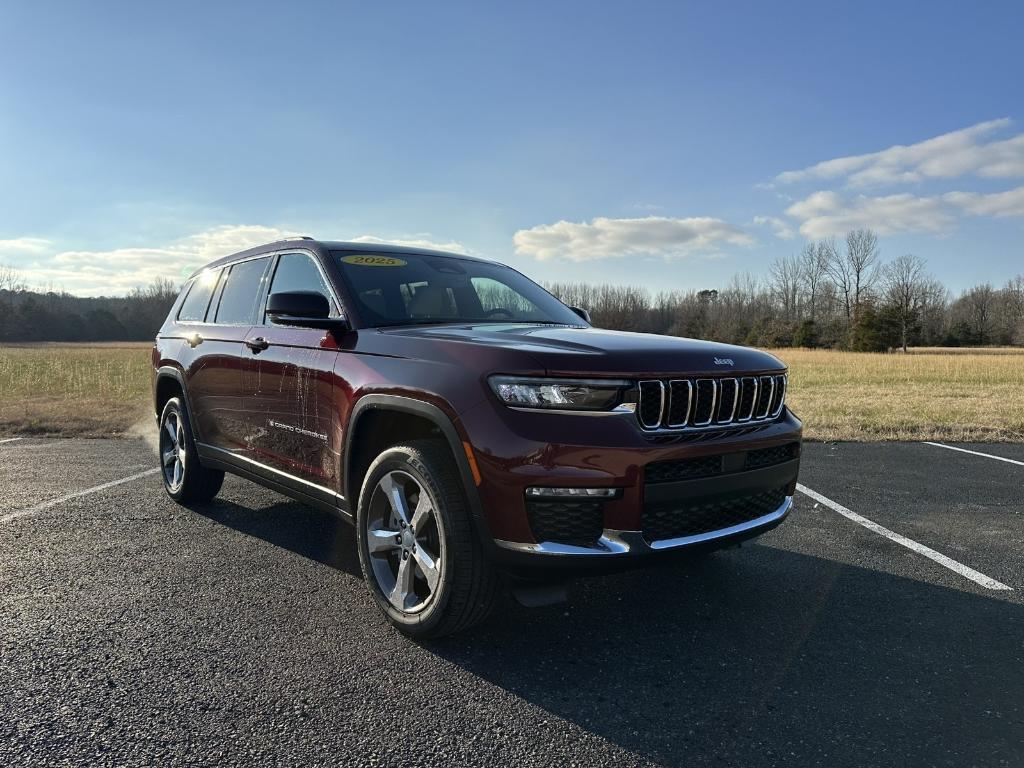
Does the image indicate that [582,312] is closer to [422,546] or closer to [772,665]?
[422,546]

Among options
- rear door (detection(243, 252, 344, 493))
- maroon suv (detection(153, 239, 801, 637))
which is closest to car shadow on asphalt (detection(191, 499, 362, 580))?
maroon suv (detection(153, 239, 801, 637))

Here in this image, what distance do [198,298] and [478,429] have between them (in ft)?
11.7

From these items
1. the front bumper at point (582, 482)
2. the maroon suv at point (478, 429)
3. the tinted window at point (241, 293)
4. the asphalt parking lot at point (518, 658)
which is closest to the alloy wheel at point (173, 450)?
the asphalt parking lot at point (518, 658)

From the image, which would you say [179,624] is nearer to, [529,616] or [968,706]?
[529,616]

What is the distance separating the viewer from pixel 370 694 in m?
2.50

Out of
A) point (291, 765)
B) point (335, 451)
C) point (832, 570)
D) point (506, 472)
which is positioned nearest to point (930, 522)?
point (832, 570)

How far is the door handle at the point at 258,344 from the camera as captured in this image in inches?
158

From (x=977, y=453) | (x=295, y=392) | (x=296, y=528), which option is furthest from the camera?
(x=977, y=453)

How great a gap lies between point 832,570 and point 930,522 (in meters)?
1.56

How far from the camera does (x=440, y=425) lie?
2766 mm

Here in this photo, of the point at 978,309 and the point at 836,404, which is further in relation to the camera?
the point at 978,309

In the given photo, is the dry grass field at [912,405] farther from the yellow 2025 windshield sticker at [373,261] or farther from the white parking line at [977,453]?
the yellow 2025 windshield sticker at [373,261]

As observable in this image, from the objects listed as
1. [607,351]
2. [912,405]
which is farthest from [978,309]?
[607,351]

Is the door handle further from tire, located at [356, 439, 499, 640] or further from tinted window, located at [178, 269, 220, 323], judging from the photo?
tire, located at [356, 439, 499, 640]
